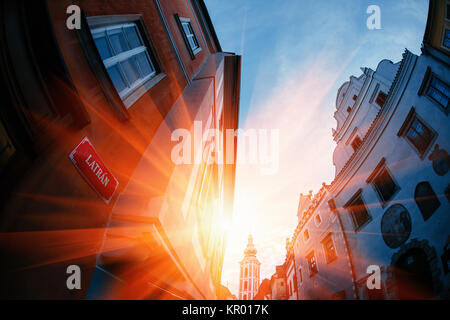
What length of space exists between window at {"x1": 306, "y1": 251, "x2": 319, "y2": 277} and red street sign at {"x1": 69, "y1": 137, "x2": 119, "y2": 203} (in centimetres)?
1853

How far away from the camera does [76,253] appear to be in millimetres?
2738

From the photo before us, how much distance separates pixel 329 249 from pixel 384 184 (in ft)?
23.7

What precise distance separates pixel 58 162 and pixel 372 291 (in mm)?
15265

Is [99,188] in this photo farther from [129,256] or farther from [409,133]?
[409,133]

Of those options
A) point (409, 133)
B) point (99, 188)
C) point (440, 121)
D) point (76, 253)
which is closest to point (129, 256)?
point (76, 253)

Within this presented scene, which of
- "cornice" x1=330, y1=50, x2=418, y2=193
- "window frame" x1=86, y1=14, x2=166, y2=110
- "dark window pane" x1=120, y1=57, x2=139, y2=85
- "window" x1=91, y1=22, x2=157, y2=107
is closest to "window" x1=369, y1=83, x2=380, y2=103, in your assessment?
"cornice" x1=330, y1=50, x2=418, y2=193

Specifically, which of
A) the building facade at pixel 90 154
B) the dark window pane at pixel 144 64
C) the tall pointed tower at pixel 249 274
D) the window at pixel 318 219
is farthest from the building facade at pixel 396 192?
the tall pointed tower at pixel 249 274

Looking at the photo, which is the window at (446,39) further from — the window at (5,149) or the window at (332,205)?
the window at (5,149)

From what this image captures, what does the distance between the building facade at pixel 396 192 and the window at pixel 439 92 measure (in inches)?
1.3

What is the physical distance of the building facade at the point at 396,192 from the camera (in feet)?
26.2

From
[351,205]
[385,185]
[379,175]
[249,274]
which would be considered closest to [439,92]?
[379,175]

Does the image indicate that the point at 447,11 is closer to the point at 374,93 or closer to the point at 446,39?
the point at 446,39

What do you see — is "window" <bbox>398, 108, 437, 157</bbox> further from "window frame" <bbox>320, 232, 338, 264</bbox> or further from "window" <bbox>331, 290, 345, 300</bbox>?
"window" <bbox>331, 290, 345, 300</bbox>
